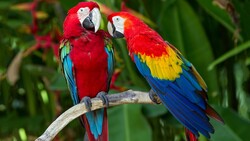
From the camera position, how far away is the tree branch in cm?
91

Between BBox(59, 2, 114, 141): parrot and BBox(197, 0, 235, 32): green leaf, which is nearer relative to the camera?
BBox(59, 2, 114, 141): parrot

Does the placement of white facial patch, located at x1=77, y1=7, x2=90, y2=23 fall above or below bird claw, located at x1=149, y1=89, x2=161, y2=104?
above

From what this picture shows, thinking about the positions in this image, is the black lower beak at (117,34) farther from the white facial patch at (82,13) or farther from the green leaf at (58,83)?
the green leaf at (58,83)

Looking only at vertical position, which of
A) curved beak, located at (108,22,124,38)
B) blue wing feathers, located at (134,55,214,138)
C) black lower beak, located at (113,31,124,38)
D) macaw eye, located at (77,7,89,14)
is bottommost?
blue wing feathers, located at (134,55,214,138)

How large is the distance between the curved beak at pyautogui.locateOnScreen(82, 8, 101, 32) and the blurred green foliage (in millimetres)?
509

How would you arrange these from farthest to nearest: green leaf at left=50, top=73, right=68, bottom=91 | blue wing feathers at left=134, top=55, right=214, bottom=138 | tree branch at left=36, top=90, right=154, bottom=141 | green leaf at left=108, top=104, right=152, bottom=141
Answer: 1. green leaf at left=50, top=73, right=68, bottom=91
2. green leaf at left=108, top=104, right=152, bottom=141
3. tree branch at left=36, top=90, right=154, bottom=141
4. blue wing feathers at left=134, top=55, right=214, bottom=138

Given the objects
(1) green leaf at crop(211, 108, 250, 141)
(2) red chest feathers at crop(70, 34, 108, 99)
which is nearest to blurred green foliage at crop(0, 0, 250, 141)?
(1) green leaf at crop(211, 108, 250, 141)

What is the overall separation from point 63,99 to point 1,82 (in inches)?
9.6

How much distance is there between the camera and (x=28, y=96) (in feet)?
6.86

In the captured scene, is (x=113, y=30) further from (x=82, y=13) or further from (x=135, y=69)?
(x=135, y=69)

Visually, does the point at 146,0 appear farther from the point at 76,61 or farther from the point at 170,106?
the point at 170,106

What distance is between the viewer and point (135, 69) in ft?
5.71

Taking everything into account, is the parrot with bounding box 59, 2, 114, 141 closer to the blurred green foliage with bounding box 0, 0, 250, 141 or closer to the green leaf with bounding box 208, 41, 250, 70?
the blurred green foliage with bounding box 0, 0, 250, 141

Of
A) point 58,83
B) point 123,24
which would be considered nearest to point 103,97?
point 123,24
